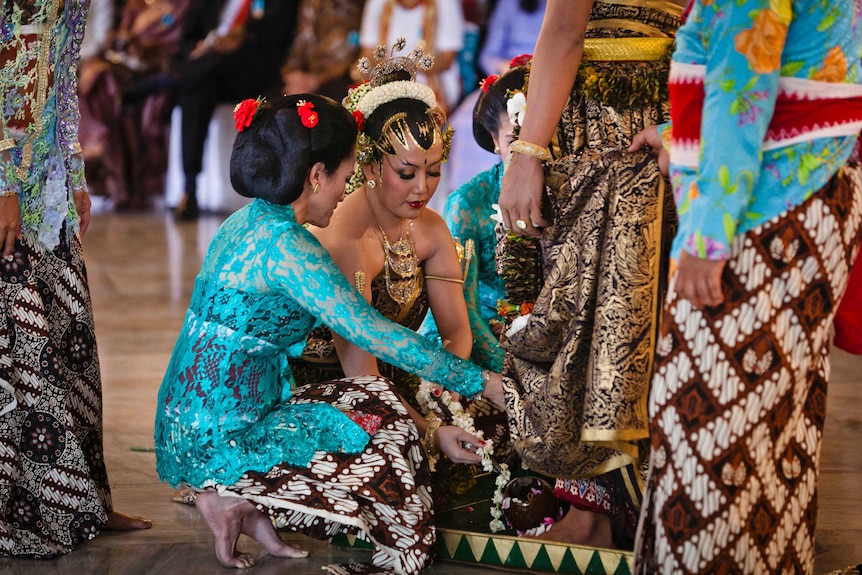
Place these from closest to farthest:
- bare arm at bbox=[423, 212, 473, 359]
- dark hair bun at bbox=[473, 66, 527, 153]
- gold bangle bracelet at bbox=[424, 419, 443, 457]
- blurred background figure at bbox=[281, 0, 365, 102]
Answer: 1. gold bangle bracelet at bbox=[424, 419, 443, 457]
2. bare arm at bbox=[423, 212, 473, 359]
3. dark hair bun at bbox=[473, 66, 527, 153]
4. blurred background figure at bbox=[281, 0, 365, 102]

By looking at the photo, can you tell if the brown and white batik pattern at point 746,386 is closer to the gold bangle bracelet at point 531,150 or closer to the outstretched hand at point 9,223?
the gold bangle bracelet at point 531,150

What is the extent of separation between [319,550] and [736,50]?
1.65 metres

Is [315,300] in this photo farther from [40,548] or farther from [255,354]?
[40,548]

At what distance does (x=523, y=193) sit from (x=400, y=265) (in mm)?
868

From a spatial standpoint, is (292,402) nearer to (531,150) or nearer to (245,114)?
(245,114)

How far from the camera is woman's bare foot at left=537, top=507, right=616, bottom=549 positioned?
112 inches

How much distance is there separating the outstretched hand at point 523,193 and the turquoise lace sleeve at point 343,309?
37 centimetres

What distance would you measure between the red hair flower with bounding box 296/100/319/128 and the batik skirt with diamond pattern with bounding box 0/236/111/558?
2.24 feet

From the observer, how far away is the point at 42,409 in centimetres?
293

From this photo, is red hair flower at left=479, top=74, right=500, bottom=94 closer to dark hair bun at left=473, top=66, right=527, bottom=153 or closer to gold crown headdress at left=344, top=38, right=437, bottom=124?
dark hair bun at left=473, top=66, right=527, bottom=153

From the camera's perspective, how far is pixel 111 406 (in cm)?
438

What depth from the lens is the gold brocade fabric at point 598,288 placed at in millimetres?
2389

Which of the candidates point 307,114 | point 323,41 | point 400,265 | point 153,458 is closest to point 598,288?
point 307,114

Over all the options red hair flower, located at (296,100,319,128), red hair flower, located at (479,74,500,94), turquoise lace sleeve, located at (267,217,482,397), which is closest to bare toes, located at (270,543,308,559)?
turquoise lace sleeve, located at (267,217,482,397)
